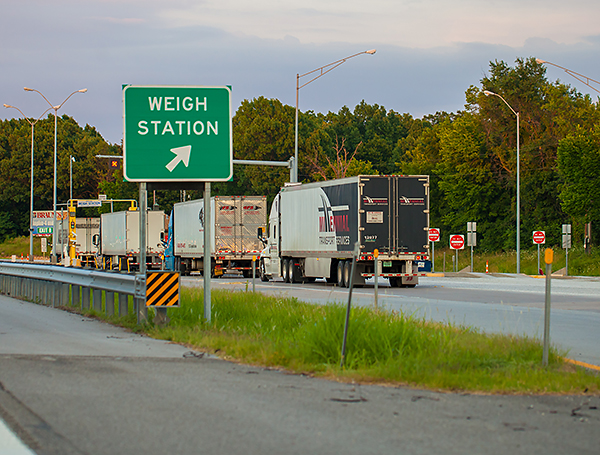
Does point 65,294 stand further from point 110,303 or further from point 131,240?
point 131,240

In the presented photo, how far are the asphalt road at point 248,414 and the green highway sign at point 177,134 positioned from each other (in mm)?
4668

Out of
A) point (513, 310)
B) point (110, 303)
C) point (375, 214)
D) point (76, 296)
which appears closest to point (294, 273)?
point (375, 214)

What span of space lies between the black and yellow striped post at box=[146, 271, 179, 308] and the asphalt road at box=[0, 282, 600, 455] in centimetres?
284

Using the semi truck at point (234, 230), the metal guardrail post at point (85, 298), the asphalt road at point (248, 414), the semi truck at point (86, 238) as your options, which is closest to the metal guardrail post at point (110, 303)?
the metal guardrail post at point (85, 298)

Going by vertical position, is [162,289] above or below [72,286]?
above

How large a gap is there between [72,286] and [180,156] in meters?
5.77

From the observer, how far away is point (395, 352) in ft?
32.8

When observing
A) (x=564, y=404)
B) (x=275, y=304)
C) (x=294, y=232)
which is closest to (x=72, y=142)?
(x=294, y=232)

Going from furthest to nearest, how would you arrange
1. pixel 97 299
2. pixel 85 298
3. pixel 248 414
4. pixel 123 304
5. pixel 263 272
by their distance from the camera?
pixel 263 272, pixel 85 298, pixel 97 299, pixel 123 304, pixel 248 414

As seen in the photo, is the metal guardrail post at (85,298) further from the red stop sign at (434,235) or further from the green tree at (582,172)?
the green tree at (582,172)

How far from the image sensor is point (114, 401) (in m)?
7.70

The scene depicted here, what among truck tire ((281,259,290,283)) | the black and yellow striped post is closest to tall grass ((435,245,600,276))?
truck tire ((281,259,290,283))

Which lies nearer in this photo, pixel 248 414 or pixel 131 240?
pixel 248 414

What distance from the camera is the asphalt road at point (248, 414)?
617 cm
